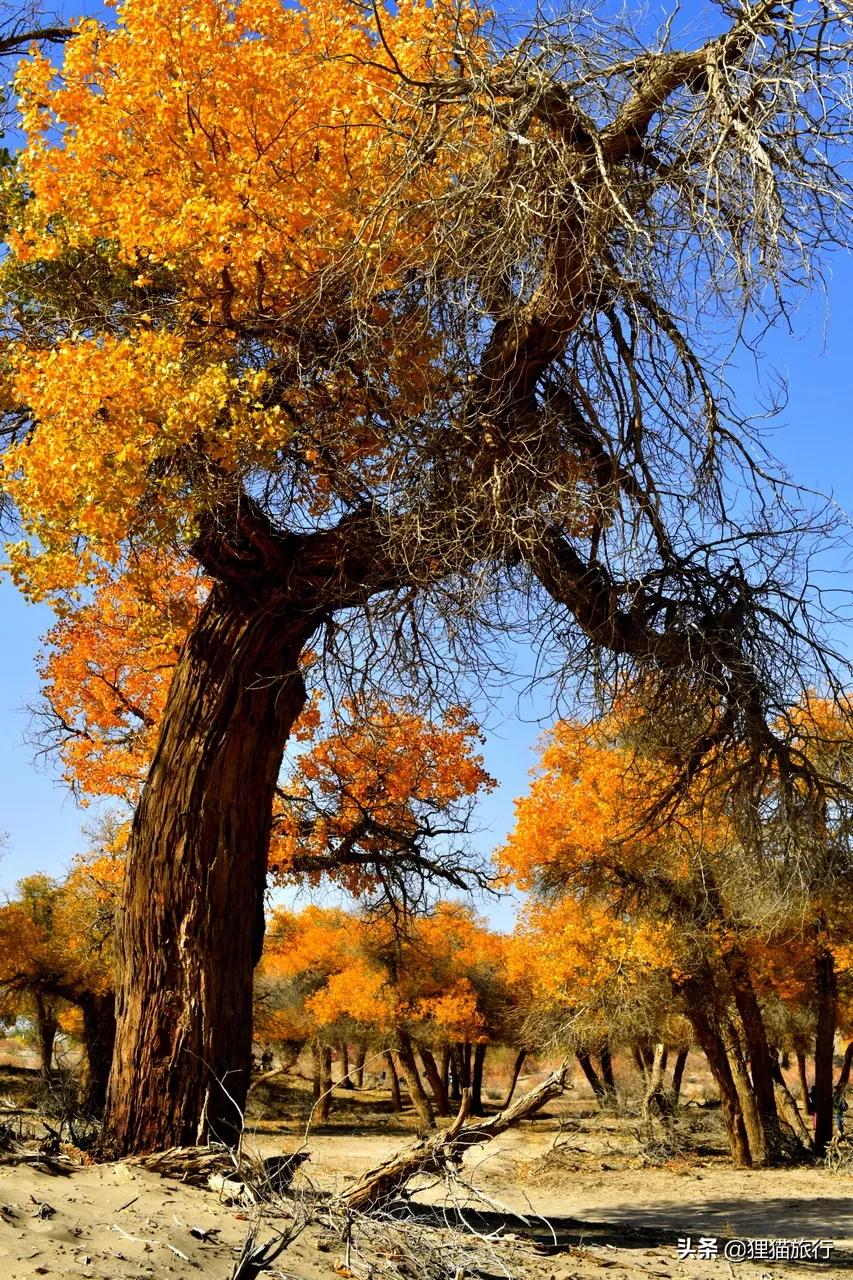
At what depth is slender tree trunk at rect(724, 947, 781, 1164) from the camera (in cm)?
2097

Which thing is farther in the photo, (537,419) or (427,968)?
(427,968)

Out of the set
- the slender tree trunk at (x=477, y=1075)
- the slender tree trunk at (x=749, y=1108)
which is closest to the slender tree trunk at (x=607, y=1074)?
the slender tree trunk at (x=477, y=1075)

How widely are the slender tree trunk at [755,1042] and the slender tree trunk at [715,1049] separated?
0.45 meters

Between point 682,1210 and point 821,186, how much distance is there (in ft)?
50.7

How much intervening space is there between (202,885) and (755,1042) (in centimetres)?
1765

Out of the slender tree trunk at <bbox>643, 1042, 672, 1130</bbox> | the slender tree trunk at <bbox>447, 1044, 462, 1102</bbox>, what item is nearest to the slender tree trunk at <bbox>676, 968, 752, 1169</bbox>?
the slender tree trunk at <bbox>643, 1042, 672, 1130</bbox>

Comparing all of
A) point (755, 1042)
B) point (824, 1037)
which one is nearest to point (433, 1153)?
point (755, 1042)

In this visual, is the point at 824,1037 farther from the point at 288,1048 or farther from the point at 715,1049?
the point at 288,1048

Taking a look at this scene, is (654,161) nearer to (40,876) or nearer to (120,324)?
(120,324)

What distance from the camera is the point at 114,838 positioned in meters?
20.8

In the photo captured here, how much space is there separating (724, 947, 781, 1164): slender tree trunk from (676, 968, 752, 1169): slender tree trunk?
0.45 meters

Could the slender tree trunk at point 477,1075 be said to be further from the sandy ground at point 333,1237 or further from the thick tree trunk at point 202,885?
the thick tree trunk at point 202,885

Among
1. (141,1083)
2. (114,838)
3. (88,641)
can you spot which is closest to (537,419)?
(141,1083)

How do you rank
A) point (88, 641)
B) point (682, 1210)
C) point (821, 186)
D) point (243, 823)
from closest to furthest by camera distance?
point (821, 186), point (243, 823), point (682, 1210), point (88, 641)
